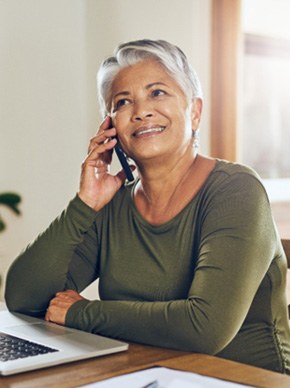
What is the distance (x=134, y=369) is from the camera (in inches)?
46.2

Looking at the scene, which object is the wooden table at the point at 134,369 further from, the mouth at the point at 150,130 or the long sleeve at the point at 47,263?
the mouth at the point at 150,130

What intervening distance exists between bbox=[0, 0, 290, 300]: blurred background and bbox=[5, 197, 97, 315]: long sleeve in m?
1.58

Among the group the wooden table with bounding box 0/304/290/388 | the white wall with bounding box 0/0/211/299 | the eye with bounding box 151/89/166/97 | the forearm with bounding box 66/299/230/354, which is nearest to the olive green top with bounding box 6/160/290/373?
the forearm with bounding box 66/299/230/354

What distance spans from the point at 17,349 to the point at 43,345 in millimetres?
52

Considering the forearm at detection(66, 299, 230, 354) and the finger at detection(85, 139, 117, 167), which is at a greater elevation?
the finger at detection(85, 139, 117, 167)

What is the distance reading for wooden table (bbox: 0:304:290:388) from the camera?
111cm

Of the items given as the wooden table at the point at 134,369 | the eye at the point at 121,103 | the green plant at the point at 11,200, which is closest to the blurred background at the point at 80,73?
the eye at the point at 121,103

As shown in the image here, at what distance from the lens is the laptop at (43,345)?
1.20m

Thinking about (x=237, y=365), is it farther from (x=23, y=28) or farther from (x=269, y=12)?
(x=269, y=12)

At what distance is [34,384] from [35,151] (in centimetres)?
250

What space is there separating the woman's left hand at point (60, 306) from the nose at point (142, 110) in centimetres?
44

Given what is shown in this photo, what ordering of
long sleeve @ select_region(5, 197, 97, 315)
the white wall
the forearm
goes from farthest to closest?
1. the white wall
2. long sleeve @ select_region(5, 197, 97, 315)
3. the forearm

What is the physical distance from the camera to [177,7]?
352 centimetres

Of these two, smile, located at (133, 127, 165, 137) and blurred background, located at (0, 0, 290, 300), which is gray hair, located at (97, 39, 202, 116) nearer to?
smile, located at (133, 127, 165, 137)
